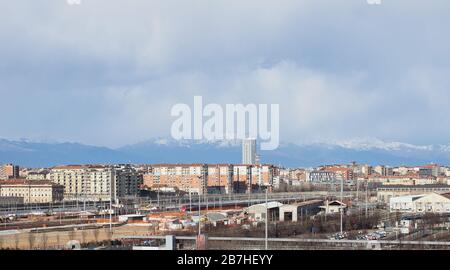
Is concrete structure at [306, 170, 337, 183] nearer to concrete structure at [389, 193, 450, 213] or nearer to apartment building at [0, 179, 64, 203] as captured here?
concrete structure at [389, 193, 450, 213]

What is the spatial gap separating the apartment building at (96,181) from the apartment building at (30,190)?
267mm

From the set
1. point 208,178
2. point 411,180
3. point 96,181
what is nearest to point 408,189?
point 411,180

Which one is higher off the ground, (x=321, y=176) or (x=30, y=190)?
(x=321, y=176)

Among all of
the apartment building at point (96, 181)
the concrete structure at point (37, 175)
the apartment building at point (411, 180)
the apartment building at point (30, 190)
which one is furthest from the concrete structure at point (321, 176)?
the concrete structure at point (37, 175)

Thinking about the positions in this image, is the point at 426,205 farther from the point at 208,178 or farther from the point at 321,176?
the point at 321,176

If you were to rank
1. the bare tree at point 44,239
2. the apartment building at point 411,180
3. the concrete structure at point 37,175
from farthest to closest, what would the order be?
the concrete structure at point 37,175
the apartment building at point 411,180
the bare tree at point 44,239

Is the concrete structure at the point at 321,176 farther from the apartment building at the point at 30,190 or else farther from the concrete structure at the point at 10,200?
the concrete structure at the point at 10,200

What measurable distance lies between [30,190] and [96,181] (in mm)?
1873

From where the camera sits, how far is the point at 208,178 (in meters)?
11.0

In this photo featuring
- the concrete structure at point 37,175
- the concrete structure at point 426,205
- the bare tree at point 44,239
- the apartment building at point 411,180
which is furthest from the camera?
the concrete structure at point 37,175

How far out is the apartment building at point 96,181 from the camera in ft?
42.7
